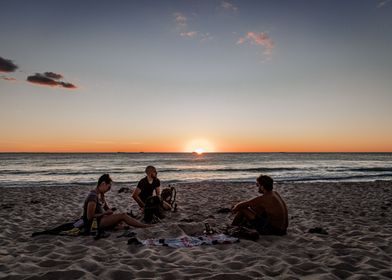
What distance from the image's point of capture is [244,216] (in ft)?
23.6

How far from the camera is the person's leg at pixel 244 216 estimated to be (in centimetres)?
703

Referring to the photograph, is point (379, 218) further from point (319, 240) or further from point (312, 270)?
point (312, 270)

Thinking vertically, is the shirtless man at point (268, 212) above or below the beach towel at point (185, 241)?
above

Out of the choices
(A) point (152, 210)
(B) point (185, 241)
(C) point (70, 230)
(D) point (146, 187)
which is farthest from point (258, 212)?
(C) point (70, 230)

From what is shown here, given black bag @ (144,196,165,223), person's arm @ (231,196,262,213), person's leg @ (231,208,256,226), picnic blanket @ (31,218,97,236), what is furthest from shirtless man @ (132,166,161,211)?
person's arm @ (231,196,262,213)

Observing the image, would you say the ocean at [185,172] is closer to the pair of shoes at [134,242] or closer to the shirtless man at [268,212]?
the pair of shoes at [134,242]

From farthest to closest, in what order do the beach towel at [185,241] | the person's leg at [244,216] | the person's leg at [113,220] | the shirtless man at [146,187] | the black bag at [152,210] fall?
1. the shirtless man at [146,187]
2. the black bag at [152,210]
3. the person's leg at [113,220]
4. the person's leg at [244,216]
5. the beach towel at [185,241]

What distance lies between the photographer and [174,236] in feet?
22.4

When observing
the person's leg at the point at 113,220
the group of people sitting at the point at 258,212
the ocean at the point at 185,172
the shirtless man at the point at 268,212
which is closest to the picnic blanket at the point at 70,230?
the group of people sitting at the point at 258,212

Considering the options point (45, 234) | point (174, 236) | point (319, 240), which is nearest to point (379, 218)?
point (319, 240)

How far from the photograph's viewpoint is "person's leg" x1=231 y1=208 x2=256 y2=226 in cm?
703

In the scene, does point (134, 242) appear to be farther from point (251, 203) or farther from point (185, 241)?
point (251, 203)

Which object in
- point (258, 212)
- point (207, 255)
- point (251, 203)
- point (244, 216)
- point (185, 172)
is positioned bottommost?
point (185, 172)

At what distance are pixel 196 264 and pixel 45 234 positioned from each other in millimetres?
4030
